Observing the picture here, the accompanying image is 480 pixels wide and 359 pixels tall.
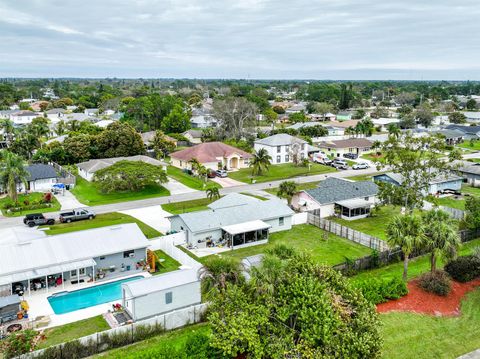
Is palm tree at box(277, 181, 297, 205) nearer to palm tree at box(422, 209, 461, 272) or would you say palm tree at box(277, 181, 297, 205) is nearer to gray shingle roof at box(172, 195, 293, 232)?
gray shingle roof at box(172, 195, 293, 232)

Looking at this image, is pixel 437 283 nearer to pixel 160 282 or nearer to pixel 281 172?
pixel 160 282

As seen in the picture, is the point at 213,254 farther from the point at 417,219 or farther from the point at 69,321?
the point at 417,219

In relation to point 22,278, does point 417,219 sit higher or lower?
higher

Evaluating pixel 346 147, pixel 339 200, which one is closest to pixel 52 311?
pixel 339 200

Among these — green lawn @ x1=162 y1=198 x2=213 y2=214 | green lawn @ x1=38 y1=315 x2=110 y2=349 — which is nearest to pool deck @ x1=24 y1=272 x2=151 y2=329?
green lawn @ x1=38 y1=315 x2=110 y2=349

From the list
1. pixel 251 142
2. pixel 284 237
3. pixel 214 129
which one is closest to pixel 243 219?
pixel 284 237

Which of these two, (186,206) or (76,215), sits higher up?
(76,215)
